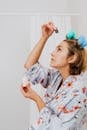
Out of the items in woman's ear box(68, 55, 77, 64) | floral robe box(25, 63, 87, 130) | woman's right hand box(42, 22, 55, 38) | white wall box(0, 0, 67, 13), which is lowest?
floral robe box(25, 63, 87, 130)

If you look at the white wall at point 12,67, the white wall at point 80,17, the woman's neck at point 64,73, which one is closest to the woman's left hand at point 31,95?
the woman's neck at point 64,73

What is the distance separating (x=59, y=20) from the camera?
1.78 m

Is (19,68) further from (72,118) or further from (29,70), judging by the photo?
(72,118)

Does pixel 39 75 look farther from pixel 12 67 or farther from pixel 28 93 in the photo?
pixel 12 67

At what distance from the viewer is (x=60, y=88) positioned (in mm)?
931

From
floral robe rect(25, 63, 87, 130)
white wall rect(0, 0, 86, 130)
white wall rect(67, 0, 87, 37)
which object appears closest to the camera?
floral robe rect(25, 63, 87, 130)

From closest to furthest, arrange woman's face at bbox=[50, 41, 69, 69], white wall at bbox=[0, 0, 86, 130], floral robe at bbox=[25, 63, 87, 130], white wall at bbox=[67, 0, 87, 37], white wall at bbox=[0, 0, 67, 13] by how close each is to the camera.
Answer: floral robe at bbox=[25, 63, 87, 130], woman's face at bbox=[50, 41, 69, 69], white wall at bbox=[67, 0, 87, 37], white wall at bbox=[0, 0, 86, 130], white wall at bbox=[0, 0, 67, 13]

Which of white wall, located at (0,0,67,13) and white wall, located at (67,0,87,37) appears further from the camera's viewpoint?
white wall, located at (0,0,67,13)

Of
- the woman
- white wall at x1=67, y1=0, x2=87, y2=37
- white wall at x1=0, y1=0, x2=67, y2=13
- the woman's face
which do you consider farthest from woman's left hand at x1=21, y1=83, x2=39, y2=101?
white wall at x1=0, y1=0, x2=67, y2=13

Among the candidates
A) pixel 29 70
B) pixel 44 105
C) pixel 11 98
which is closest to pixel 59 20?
pixel 11 98

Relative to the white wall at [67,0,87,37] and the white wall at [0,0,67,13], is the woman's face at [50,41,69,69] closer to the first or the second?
the white wall at [67,0,87,37]

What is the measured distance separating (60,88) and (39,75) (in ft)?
0.38

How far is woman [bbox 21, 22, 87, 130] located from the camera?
0.86 meters

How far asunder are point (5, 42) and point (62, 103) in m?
1.31
